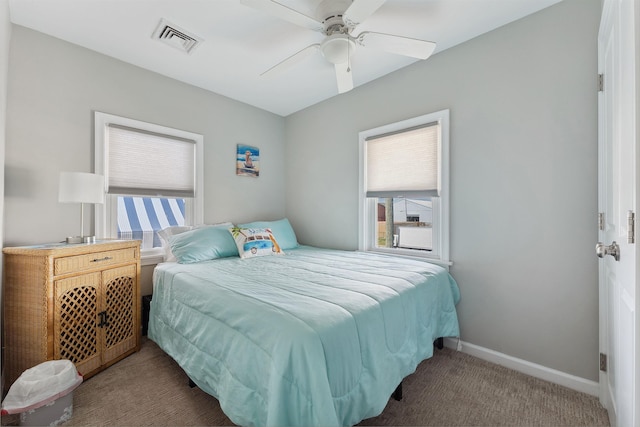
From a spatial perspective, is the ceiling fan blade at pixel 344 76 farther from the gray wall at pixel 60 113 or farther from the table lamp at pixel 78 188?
the table lamp at pixel 78 188

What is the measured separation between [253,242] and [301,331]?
5.66 ft

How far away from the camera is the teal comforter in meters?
1.03

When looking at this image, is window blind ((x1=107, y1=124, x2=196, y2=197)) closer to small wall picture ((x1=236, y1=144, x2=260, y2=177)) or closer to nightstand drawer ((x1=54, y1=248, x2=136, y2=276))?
small wall picture ((x1=236, y1=144, x2=260, y2=177))

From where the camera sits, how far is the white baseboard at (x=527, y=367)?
67.2 inches

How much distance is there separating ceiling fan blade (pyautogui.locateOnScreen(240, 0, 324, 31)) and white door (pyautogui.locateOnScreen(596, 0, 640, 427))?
142 cm

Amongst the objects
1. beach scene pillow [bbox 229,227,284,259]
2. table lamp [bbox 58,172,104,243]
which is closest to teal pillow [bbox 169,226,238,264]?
beach scene pillow [bbox 229,227,284,259]

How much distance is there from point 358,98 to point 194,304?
2.63 metres

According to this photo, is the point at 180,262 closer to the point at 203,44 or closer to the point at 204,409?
the point at 204,409

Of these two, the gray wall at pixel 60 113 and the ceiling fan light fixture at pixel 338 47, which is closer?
the ceiling fan light fixture at pixel 338 47

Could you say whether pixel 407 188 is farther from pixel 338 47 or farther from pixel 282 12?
pixel 282 12

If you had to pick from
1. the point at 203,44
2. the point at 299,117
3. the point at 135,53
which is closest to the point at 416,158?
the point at 299,117

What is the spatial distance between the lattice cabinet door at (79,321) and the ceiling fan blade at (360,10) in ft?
7.88

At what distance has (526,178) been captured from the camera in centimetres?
194

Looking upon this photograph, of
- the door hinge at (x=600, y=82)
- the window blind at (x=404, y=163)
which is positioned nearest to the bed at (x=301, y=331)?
the window blind at (x=404, y=163)
